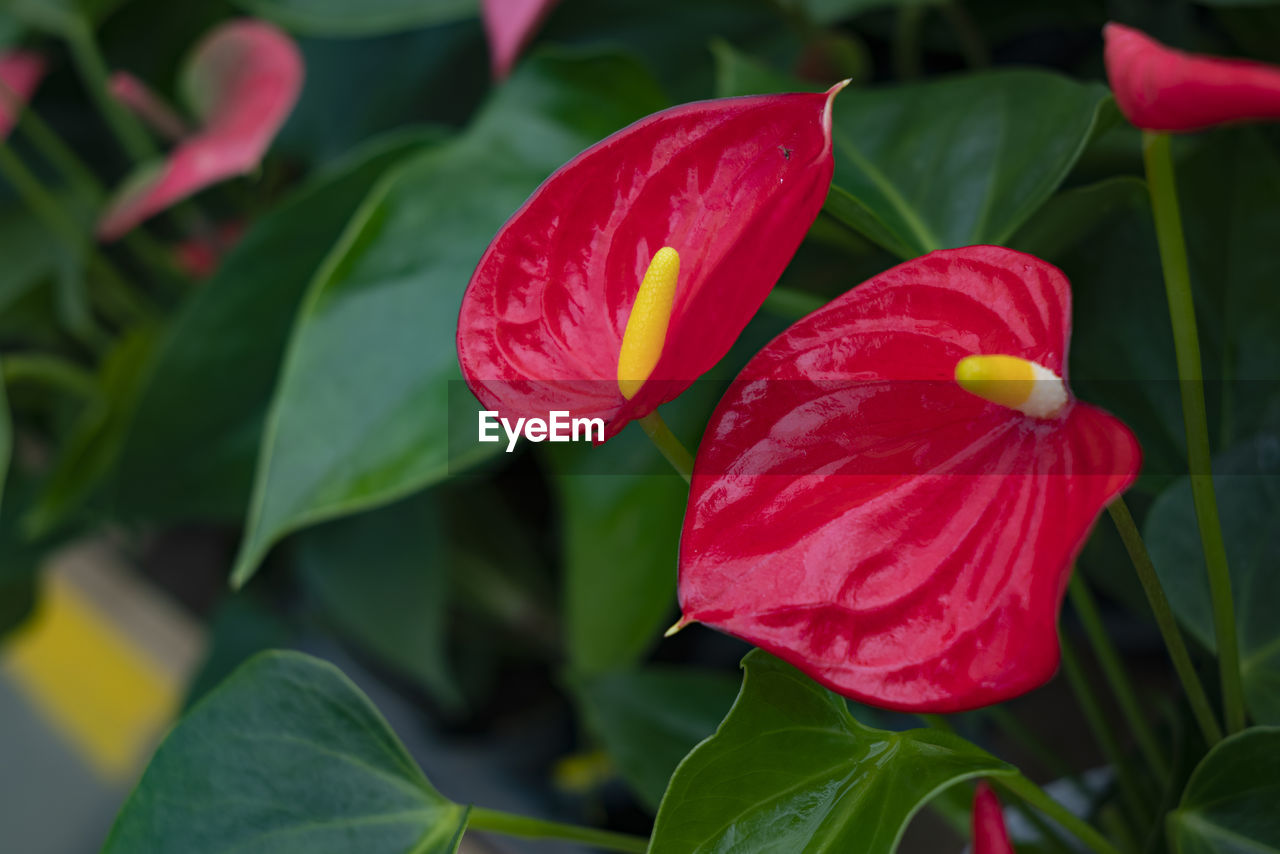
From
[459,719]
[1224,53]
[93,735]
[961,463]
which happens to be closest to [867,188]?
[961,463]

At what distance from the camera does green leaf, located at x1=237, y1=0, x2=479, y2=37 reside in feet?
1.50

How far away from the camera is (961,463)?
0.67 ft

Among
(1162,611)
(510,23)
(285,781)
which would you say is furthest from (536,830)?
(510,23)

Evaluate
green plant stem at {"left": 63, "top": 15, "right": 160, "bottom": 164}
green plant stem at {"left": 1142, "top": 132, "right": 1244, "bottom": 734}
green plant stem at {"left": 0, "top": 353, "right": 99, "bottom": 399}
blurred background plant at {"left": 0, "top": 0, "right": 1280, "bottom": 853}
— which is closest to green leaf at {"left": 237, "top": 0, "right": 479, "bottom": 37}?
blurred background plant at {"left": 0, "top": 0, "right": 1280, "bottom": 853}

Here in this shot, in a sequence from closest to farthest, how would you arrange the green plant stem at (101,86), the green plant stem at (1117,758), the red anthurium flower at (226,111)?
the green plant stem at (1117,758)
the red anthurium flower at (226,111)
the green plant stem at (101,86)

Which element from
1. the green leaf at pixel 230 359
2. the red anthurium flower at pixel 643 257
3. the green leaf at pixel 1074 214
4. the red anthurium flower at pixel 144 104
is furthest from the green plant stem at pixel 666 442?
the red anthurium flower at pixel 144 104

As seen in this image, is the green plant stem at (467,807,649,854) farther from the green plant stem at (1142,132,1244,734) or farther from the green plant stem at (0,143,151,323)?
the green plant stem at (0,143,151,323)

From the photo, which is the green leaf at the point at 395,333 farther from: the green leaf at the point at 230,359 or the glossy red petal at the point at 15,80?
the glossy red petal at the point at 15,80

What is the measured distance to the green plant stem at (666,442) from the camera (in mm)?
221

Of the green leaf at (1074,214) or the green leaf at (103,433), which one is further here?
the green leaf at (103,433)

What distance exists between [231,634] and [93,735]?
402 mm

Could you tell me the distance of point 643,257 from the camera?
217 mm

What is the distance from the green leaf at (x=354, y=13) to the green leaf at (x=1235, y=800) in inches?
15.9

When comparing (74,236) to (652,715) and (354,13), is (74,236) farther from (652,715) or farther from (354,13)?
(652,715)
